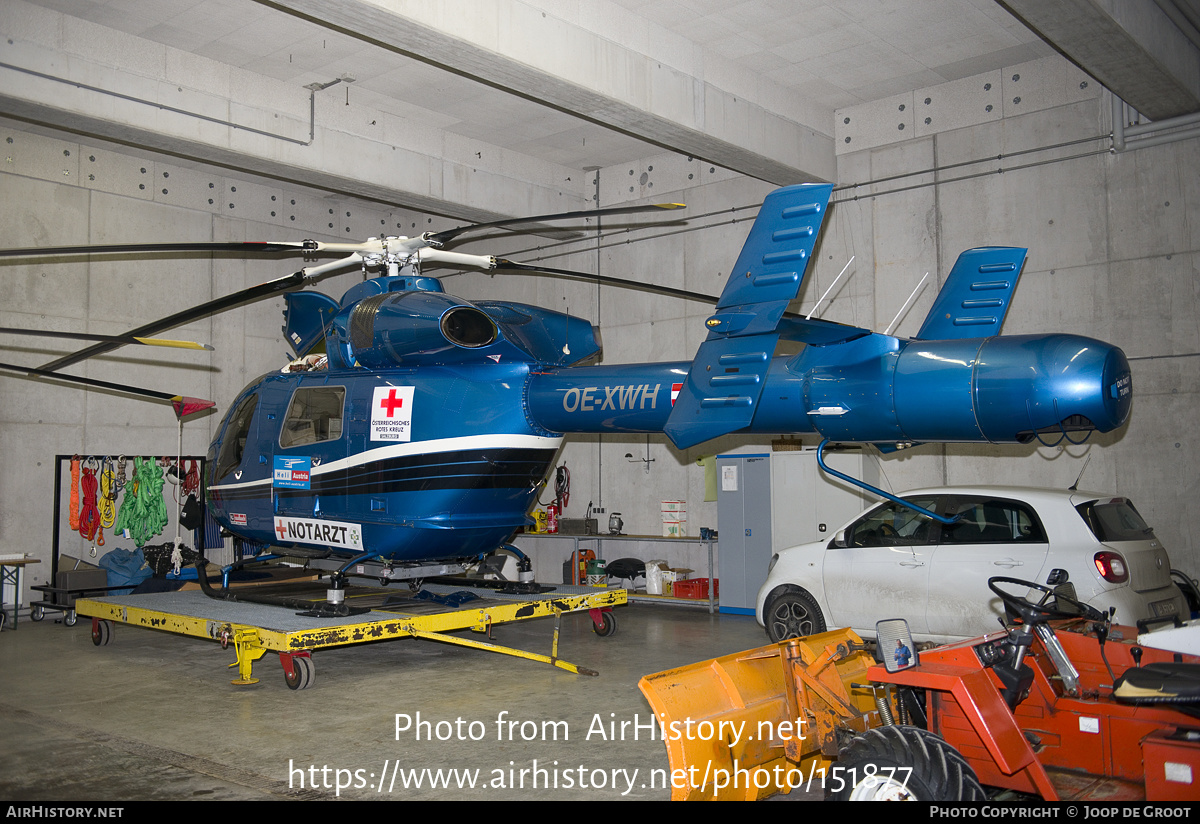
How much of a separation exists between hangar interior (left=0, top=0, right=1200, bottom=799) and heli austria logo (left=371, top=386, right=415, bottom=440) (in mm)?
2054

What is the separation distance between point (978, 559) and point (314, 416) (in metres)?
5.93

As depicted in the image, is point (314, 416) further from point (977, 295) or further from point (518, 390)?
point (977, 295)

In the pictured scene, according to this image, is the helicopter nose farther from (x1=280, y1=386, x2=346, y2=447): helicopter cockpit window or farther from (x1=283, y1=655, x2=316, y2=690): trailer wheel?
(x1=280, y1=386, x2=346, y2=447): helicopter cockpit window

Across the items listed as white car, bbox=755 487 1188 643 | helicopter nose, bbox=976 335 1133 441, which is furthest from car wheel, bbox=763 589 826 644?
helicopter nose, bbox=976 335 1133 441

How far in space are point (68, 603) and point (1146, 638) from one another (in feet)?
35.6

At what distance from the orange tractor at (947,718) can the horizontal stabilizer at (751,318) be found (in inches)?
55.6

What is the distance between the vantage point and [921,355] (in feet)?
16.1

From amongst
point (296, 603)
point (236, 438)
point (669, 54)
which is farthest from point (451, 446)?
point (669, 54)

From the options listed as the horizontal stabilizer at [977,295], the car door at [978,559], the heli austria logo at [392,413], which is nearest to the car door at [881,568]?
the car door at [978,559]

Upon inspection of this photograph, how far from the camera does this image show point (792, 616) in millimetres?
8125

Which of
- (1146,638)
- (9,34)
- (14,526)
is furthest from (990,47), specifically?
(14,526)

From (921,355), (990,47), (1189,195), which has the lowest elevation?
(921,355)

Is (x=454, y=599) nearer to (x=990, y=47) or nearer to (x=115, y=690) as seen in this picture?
(x=115, y=690)

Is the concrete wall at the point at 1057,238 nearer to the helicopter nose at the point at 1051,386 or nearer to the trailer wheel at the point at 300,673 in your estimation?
the helicopter nose at the point at 1051,386
